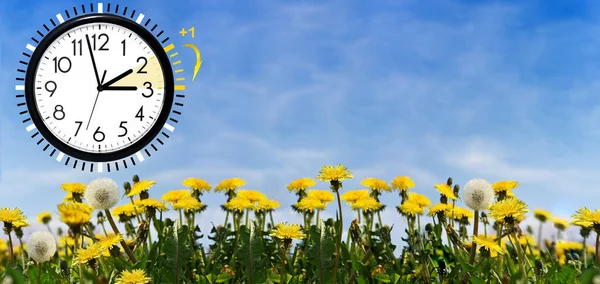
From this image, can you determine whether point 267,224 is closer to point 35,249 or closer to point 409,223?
point 409,223

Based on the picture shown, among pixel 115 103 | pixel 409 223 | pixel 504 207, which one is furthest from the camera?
pixel 115 103

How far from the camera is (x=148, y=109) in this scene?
5.73 metres

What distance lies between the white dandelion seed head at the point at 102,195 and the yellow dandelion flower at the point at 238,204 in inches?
28.9

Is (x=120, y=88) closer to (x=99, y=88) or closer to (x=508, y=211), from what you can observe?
(x=99, y=88)

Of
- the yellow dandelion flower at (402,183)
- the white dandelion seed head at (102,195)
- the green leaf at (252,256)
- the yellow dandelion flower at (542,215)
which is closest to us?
the green leaf at (252,256)

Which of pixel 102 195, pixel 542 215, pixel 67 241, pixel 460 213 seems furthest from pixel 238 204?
pixel 542 215

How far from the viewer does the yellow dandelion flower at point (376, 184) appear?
182 inches

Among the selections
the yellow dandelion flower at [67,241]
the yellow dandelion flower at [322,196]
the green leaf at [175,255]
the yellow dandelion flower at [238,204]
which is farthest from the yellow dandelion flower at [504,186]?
the yellow dandelion flower at [67,241]

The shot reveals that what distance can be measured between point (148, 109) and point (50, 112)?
82 centimetres

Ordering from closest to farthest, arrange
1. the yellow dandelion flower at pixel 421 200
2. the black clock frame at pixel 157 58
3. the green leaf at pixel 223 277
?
the green leaf at pixel 223 277, the yellow dandelion flower at pixel 421 200, the black clock frame at pixel 157 58

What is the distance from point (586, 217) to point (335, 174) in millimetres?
1466

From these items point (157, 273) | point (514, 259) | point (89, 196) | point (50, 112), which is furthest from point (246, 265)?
point (50, 112)

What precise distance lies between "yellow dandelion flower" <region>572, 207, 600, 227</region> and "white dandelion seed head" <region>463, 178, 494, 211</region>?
0.58m

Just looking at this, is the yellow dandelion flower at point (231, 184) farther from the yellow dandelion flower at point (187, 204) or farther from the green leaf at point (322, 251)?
the green leaf at point (322, 251)
